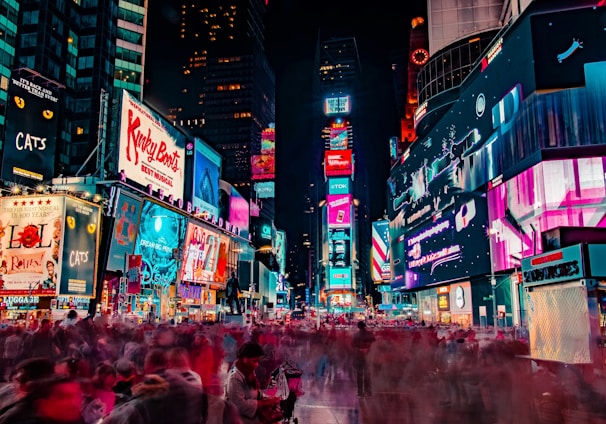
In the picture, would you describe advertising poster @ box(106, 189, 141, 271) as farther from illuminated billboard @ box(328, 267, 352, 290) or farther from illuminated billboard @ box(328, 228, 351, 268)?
illuminated billboard @ box(328, 267, 352, 290)

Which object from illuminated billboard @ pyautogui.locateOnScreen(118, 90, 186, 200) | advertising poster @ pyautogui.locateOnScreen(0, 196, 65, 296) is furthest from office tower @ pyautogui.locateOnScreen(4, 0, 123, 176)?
advertising poster @ pyautogui.locateOnScreen(0, 196, 65, 296)

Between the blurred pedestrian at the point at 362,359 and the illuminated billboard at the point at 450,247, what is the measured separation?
121ft

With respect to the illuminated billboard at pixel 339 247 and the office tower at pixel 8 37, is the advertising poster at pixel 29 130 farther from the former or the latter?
the illuminated billboard at pixel 339 247

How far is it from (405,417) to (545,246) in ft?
26.5

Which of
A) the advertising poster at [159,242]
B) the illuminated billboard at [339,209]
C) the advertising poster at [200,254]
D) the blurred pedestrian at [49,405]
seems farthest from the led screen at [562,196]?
the illuminated billboard at [339,209]

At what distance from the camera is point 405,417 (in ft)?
34.8

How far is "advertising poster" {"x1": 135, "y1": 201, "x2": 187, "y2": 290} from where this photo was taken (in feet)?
172

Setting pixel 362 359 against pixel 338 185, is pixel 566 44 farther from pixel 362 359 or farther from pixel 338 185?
pixel 338 185

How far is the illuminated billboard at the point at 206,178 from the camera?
65.9 metres

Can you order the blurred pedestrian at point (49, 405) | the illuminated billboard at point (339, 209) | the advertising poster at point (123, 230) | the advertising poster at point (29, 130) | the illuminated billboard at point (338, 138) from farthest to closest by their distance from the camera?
the illuminated billboard at point (338, 138) < the illuminated billboard at point (339, 209) < the advertising poster at point (123, 230) < the advertising poster at point (29, 130) < the blurred pedestrian at point (49, 405)

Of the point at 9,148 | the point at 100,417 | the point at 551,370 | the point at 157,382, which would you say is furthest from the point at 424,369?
the point at 9,148

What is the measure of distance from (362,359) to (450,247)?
4664 cm

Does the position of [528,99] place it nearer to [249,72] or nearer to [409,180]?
[409,180]

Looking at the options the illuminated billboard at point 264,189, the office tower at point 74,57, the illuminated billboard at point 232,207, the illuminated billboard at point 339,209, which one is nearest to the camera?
the office tower at point 74,57
